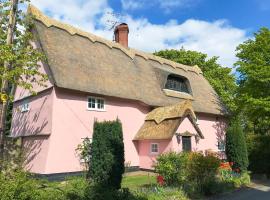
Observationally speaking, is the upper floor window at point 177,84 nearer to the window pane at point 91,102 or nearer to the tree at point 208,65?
the window pane at point 91,102

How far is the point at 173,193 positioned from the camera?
1284cm

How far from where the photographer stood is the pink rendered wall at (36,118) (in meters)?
19.0

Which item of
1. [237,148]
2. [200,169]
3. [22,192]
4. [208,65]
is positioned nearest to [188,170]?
[200,169]

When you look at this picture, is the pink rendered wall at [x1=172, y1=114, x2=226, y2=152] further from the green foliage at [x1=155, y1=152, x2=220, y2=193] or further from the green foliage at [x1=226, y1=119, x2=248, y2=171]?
the green foliage at [x1=155, y1=152, x2=220, y2=193]

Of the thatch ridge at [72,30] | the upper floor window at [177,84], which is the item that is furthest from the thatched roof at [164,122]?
the thatch ridge at [72,30]

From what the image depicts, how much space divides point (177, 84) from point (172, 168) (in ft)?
51.0

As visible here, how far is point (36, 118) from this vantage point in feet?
66.7

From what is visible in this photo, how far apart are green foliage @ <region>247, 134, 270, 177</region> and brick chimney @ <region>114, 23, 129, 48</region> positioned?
1551 cm

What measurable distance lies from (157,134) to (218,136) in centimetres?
1082

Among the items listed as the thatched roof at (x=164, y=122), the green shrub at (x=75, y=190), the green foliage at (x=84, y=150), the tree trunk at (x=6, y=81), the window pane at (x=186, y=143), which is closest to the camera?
the green shrub at (x=75, y=190)

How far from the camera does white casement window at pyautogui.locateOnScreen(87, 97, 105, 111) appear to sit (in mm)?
20661

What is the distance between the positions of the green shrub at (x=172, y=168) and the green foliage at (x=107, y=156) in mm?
2155

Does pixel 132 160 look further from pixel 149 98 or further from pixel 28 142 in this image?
pixel 28 142

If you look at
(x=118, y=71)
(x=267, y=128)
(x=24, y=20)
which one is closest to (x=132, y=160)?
(x=118, y=71)
